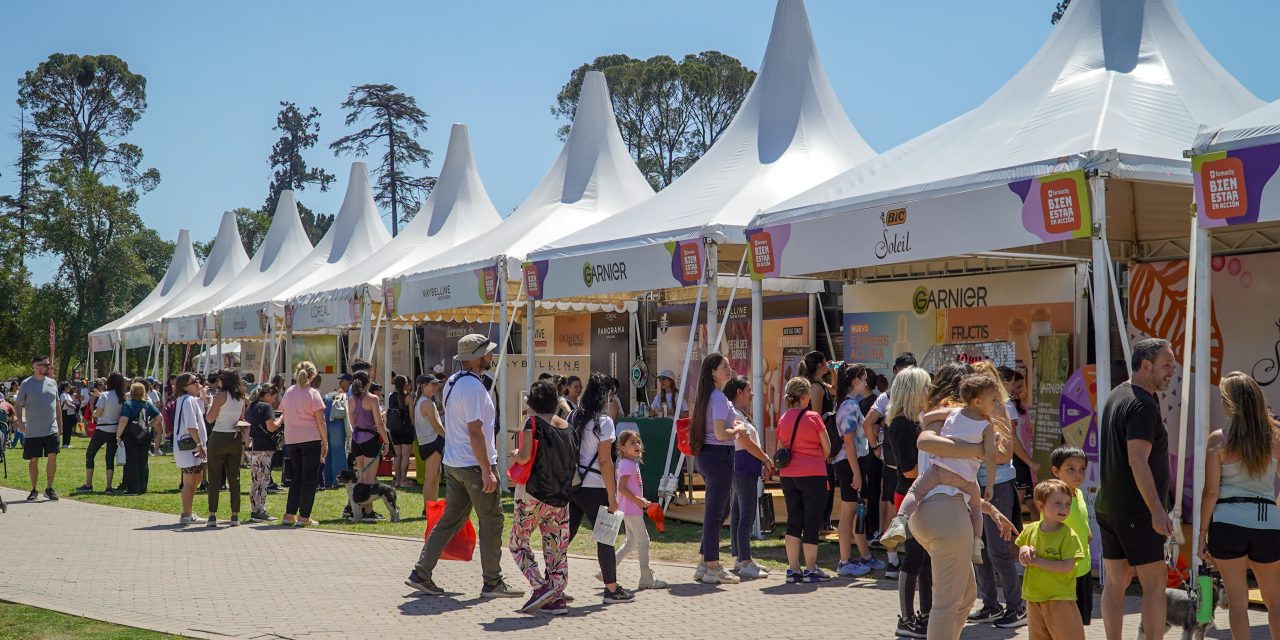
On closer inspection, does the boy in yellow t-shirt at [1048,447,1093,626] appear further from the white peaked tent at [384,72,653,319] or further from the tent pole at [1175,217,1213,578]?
the white peaked tent at [384,72,653,319]

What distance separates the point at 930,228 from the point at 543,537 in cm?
384

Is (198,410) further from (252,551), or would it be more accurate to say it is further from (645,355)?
(645,355)

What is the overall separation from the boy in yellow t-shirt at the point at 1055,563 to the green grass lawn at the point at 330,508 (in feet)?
12.8

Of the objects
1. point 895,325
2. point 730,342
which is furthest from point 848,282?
point 730,342

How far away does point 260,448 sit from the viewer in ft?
42.0

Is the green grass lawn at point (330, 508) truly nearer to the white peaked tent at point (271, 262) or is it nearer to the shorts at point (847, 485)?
the shorts at point (847, 485)

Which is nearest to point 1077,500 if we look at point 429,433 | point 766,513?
point 766,513

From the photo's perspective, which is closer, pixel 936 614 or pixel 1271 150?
pixel 936 614

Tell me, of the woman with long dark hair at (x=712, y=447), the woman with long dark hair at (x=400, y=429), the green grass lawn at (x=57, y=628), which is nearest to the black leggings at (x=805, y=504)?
the woman with long dark hair at (x=712, y=447)

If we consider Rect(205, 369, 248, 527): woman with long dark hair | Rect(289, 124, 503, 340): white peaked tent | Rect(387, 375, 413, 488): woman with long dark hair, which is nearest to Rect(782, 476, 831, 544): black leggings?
Rect(205, 369, 248, 527): woman with long dark hair

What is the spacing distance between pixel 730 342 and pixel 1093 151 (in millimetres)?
9729

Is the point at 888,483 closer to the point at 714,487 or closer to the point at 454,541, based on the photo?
the point at 714,487

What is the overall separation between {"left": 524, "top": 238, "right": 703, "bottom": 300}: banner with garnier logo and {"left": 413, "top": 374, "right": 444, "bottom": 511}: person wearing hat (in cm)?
190

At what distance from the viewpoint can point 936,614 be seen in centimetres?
546
